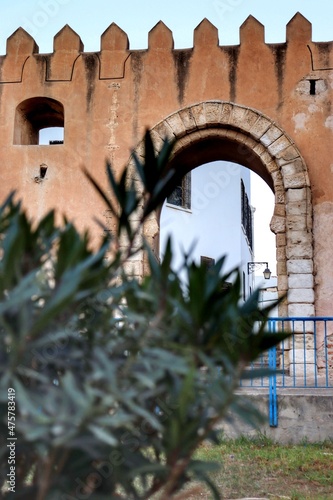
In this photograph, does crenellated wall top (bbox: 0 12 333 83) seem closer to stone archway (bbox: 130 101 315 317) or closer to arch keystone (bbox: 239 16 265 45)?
arch keystone (bbox: 239 16 265 45)

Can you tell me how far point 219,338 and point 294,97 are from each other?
26.1 feet

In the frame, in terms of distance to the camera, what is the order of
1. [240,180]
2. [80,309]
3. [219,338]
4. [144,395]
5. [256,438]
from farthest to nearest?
[240,180] → [256,438] → [80,309] → [219,338] → [144,395]

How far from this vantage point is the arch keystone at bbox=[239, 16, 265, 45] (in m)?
9.03

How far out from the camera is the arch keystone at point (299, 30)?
29.2 ft

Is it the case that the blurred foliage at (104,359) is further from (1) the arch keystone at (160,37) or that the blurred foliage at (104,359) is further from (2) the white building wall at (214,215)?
(2) the white building wall at (214,215)

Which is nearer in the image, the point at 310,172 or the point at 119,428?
the point at 119,428

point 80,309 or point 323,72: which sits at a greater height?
point 323,72

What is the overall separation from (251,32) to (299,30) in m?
0.69

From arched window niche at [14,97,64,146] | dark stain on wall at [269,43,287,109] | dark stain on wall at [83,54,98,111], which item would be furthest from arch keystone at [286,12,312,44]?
arched window niche at [14,97,64,146]

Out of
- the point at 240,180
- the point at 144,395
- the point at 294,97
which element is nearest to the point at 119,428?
the point at 144,395

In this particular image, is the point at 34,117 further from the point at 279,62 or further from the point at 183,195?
the point at 183,195

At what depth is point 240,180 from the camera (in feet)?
65.1

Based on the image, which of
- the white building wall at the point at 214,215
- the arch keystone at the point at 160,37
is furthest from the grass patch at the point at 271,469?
the white building wall at the point at 214,215

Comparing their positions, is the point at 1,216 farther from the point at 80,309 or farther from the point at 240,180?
the point at 240,180
